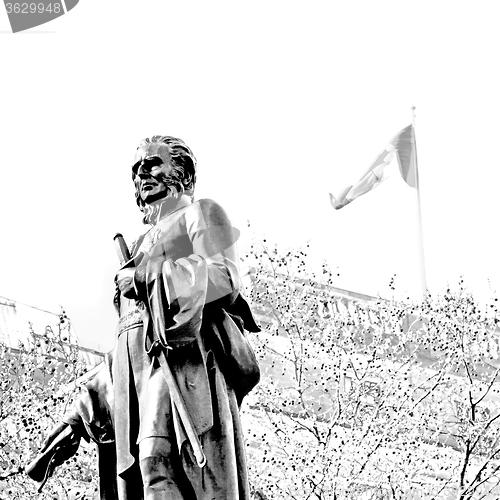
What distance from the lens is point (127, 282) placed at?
5586 millimetres

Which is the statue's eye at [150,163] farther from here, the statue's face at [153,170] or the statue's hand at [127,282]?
the statue's hand at [127,282]

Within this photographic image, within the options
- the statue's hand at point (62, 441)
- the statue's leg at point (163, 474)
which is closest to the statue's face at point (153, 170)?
the statue's hand at point (62, 441)

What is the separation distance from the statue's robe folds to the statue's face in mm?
209

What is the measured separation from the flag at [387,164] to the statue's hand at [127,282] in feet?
75.7

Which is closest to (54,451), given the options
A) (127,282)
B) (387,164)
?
(127,282)

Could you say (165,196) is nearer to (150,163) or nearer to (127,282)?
(150,163)

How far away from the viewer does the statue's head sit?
238 inches

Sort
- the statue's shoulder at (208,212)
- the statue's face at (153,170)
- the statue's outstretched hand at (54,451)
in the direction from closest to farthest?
the statue's shoulder at (208,212)
the statue's outstretched hand at (54,451)
the statue's face at (153,170)

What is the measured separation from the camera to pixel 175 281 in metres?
5.40

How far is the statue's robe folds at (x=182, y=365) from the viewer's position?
5309 millimetres

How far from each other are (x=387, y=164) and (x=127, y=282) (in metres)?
25.3

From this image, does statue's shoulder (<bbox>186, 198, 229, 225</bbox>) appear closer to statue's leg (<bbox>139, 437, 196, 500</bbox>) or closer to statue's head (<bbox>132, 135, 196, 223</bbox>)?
statue's head (<bbox>132, 135, 196, 223</bbox>)

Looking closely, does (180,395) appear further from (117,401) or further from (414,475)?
(414,475)

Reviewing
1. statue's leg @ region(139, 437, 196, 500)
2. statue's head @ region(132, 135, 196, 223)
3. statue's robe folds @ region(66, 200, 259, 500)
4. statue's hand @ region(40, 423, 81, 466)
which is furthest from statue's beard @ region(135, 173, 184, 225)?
statue's leg @ region(139, 437, 196, 500)
